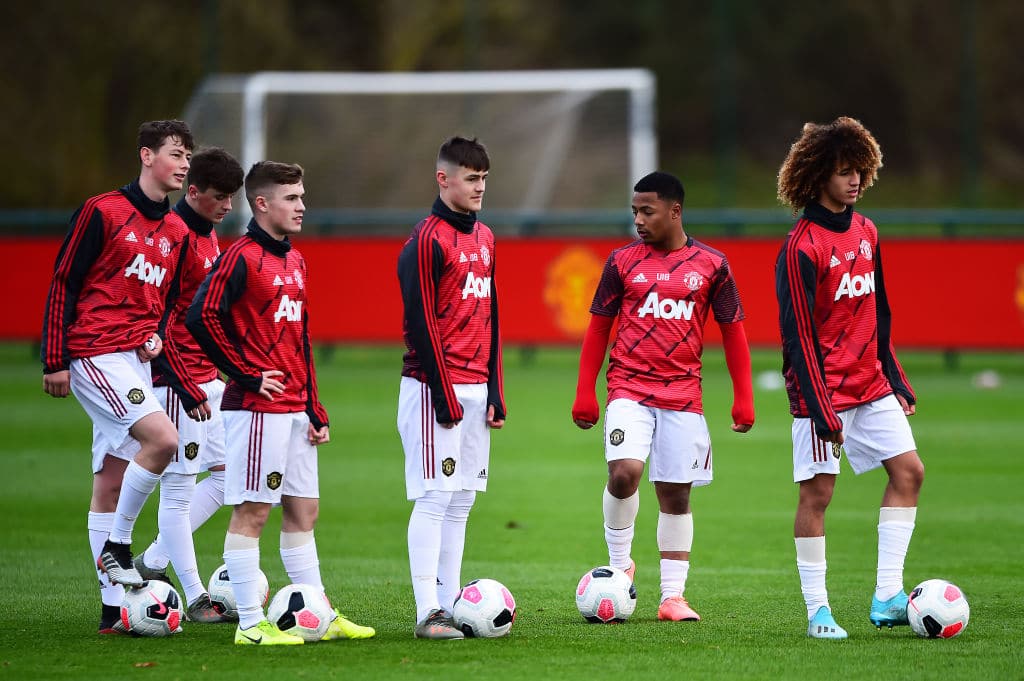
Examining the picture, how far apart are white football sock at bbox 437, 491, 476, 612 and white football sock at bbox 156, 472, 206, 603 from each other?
1352 mm

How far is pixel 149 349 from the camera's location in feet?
24.8

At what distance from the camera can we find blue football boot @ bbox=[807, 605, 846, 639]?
274 inches

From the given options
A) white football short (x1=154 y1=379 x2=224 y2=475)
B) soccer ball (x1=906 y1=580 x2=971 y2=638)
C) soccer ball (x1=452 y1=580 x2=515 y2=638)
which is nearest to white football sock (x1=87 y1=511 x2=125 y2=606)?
white football short (x1=154 y1=379 x2=224 y2=475)

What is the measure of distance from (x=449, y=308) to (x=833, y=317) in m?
1.89

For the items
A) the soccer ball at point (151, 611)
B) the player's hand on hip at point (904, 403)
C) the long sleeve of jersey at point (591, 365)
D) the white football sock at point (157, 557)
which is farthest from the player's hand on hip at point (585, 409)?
the white football sock at point (157, 557)

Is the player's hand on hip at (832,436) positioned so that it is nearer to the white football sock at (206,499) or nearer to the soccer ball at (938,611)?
the soccer ball at (938,611)

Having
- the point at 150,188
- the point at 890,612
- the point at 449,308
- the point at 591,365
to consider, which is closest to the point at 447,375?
the point at 449,308

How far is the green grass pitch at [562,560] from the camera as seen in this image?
6.48 meters

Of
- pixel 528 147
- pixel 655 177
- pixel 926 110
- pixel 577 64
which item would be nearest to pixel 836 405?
pixel 655 177

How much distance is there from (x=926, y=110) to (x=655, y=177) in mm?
34669

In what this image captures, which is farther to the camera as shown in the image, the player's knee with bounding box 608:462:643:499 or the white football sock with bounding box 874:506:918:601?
the player's knee with bounding box 608:462:643:499

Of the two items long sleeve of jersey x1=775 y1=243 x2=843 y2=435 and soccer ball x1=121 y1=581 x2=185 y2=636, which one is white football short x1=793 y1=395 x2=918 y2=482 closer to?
long sleeve of jersey x1=775 y1=243 x2=843 y2=435

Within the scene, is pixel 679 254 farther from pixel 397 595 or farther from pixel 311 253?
pixel 311 253

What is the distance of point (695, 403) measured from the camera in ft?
25.1
